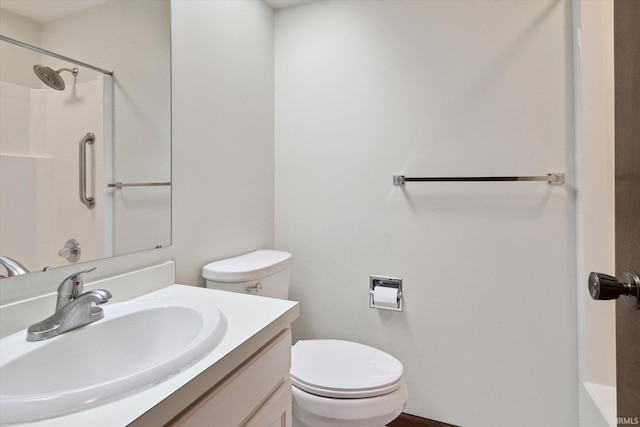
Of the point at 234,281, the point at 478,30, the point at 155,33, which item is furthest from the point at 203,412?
the point at 478,30

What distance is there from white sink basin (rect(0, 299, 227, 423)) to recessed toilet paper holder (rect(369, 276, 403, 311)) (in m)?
0.96

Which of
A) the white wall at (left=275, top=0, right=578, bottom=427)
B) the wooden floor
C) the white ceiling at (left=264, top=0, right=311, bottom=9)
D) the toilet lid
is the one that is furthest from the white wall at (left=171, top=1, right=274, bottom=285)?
the wooden floor

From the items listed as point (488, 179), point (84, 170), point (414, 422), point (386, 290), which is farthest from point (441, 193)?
point (84, 170)

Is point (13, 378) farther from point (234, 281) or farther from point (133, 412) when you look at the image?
point (234, 281)

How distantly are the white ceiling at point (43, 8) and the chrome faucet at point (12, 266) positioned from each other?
60 cm

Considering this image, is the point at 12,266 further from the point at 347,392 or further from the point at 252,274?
the point at 347,392

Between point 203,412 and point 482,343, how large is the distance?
1354 mm

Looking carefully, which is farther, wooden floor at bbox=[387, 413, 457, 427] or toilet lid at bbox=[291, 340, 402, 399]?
wooden floor at bbox=[387, 413, 457, 427]

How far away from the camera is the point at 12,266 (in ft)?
2.40

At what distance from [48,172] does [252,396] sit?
783 mm

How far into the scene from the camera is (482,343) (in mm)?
1462

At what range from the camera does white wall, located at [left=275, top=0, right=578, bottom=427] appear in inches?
53.7

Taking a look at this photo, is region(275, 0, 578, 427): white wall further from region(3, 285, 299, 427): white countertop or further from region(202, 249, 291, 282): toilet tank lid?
region(3, 285, 299, 427): white countertop

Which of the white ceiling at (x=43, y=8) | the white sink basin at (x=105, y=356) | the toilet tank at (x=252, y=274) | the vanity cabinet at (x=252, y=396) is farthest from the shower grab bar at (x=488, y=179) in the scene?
the white ceiling at (x=43, y=8)
